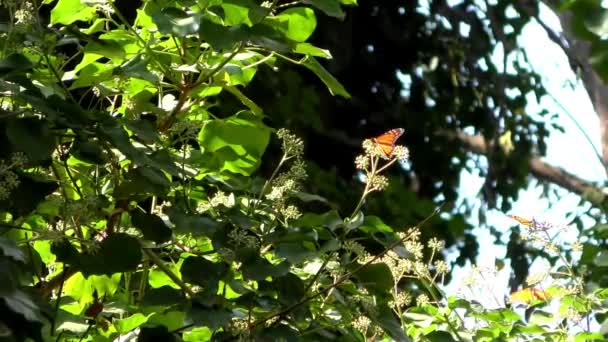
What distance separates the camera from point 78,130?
1.43 meters

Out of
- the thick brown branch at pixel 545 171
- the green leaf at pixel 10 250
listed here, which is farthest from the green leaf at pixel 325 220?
the thick brown branch at pixel 545 171

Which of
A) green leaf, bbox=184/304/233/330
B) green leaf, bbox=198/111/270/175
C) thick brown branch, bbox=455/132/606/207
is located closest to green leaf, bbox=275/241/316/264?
green leaf, bbox=184/304/233/330

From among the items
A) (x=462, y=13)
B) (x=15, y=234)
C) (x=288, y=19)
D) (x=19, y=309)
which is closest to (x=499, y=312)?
(x=288, y=19)

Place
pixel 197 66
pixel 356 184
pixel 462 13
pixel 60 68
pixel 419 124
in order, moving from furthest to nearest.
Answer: pixel 462 13 → pixel 419 124 → pixel 356 184 → pixel 60 68 → pixel 197 66

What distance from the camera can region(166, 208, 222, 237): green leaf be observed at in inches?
56.7

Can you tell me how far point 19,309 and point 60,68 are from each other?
22.8 inches

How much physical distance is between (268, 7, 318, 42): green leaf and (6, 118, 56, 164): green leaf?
1.28 ft

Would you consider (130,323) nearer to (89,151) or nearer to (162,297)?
(162,297)

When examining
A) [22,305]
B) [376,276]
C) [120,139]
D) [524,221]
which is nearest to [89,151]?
[120,139]

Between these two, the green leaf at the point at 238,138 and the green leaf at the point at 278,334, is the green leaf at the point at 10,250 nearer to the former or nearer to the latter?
the green leaf at the point at 278,334

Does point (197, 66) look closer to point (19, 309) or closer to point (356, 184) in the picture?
point (19, 309)

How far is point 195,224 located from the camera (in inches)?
57.3

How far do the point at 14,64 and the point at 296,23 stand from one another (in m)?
0.43

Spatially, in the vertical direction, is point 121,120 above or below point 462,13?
above
